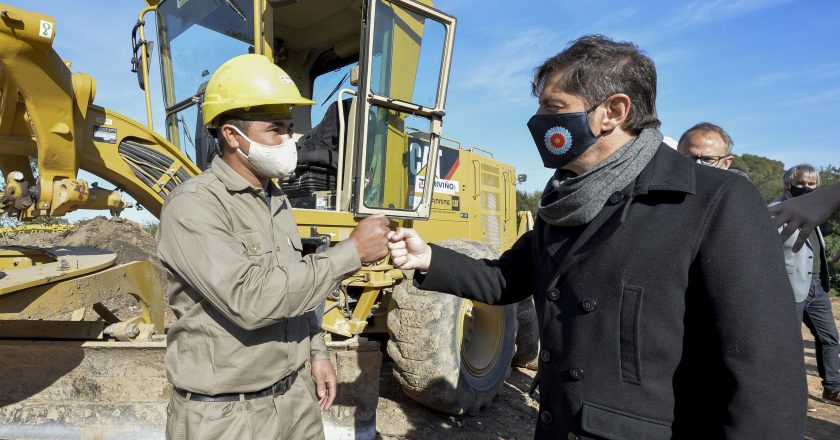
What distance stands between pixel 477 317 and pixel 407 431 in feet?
3.94

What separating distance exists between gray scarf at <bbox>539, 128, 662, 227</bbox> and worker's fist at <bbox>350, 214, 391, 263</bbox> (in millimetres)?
682

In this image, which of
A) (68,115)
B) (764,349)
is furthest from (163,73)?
(764,349)

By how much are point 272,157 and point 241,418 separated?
96 cm

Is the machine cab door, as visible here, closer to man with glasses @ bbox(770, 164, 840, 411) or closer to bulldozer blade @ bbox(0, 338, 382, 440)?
bulldozer blade @ bbox(0, 338, 382, 440)

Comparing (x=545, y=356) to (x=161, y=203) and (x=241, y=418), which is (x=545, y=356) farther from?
(x=161, y=203)

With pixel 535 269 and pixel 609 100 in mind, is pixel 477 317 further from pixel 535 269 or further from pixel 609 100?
pixel 609 100

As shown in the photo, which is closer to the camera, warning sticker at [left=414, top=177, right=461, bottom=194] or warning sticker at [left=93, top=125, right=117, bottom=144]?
warning sticker at [left=93, top=125, right=117, bottom=144]

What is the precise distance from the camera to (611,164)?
150 cm

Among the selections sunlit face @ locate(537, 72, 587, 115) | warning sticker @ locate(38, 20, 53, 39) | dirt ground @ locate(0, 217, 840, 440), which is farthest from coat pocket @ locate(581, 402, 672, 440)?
warning sticker @ locate(38, 20, 53, 39)

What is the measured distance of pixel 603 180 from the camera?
149cm

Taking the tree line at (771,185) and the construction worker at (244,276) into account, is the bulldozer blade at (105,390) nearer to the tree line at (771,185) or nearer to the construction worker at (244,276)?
the construction worker at (244,276)

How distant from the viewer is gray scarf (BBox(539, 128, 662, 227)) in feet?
4.85

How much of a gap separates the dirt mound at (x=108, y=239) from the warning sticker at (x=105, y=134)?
6987 mm

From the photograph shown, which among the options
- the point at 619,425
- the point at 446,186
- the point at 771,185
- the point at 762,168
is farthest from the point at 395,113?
the point at 762,168
